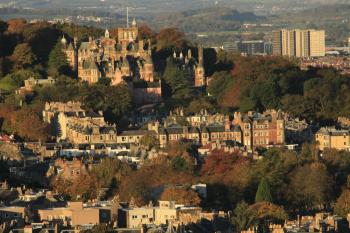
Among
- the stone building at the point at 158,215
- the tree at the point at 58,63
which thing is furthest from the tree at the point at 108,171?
the tree at the point at 58,63

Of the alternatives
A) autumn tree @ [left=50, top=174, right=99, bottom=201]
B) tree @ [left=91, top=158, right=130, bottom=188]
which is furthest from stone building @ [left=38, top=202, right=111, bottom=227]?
tree @ [left=91, top=158, right=130, bottom=188]

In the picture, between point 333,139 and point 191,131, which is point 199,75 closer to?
point 191,131

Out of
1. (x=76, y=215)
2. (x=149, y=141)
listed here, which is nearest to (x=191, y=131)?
(x=149, y=141)

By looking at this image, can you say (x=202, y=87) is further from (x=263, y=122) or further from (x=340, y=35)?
(x=340, y=35)

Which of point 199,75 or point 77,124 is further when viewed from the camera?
point 199,75

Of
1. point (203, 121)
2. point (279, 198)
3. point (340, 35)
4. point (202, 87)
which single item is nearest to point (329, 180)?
point (279, 198)
